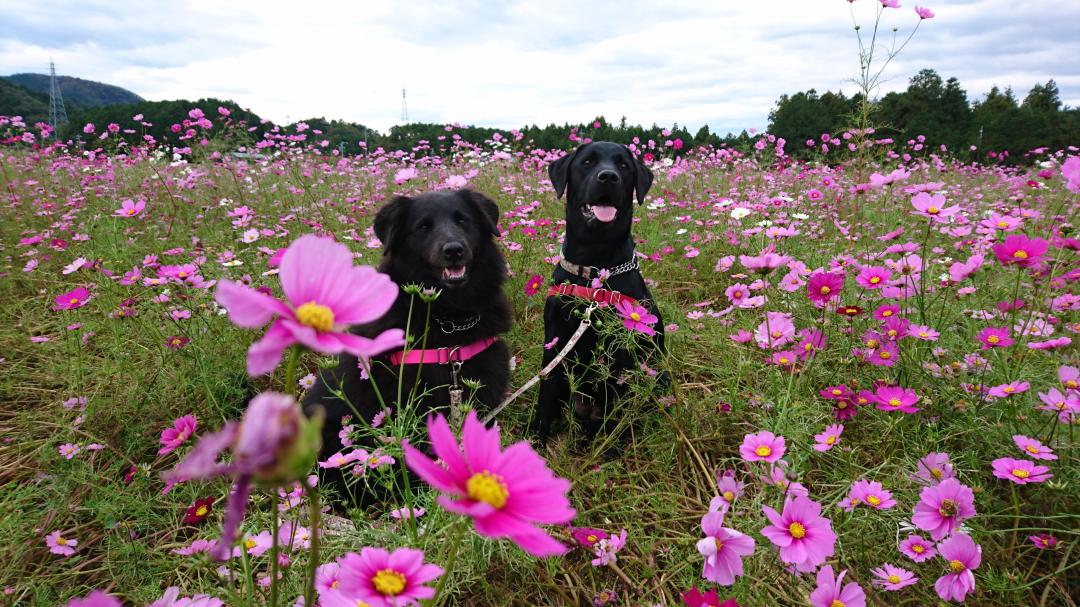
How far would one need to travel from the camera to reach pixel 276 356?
0.42 m

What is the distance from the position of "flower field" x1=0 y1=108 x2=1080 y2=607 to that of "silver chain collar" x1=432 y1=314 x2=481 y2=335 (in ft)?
1.18

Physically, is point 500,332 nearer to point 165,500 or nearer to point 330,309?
point 165,500

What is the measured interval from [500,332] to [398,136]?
900 cm

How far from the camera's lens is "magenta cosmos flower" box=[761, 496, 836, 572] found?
929mm

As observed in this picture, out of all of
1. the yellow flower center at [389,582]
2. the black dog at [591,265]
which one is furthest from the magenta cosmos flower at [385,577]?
the black dog at [591,265]

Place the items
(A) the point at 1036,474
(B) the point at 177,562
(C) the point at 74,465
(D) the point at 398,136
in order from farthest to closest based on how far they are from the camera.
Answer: (D) the point at 398,136
(C) the point at 74,465
(B) the point at 177,562
(A) the point at 1036,474

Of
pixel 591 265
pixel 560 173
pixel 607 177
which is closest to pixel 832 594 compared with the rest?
pixel 591 265

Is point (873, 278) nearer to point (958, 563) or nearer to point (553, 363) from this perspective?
point (958, 563)

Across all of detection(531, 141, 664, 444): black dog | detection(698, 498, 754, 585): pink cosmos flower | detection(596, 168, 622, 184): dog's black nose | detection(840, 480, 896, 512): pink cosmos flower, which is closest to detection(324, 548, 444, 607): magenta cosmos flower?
detection(698, 498, 754, 585): pink cosmos flower

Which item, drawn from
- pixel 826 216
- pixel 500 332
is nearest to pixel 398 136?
pixel 826 216

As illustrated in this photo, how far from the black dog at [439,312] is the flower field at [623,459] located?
0.18 meters

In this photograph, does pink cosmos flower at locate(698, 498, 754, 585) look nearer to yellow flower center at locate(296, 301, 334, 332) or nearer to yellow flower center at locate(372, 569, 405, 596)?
yellow flower center at locate(372, 569, 405, 596)

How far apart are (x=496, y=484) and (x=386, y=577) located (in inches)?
8.1

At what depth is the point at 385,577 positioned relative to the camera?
57 centimetres
